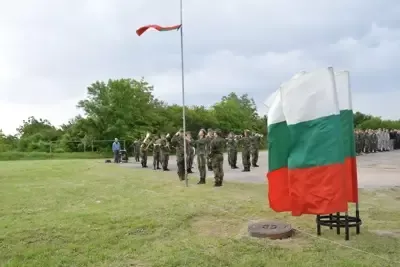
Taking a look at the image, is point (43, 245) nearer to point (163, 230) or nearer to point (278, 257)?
point (163, 230)

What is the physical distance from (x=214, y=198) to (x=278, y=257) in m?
5.74

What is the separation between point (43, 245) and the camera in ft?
24.5

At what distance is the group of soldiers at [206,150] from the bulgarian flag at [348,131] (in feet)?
25.1

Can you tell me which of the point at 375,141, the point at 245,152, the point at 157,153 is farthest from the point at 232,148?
the point at 375,141

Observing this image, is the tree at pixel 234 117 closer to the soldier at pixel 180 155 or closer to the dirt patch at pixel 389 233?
the soldier at pixel 180 155

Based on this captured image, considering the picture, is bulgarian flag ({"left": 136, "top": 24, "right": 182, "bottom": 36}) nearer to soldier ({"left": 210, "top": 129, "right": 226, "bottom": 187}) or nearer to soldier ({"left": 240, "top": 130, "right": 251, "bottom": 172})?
soldier ({"left": 210, "top": 129, "right": 226, "bottom": 187})

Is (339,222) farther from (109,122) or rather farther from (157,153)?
(109,122)

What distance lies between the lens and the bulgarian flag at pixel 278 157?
7.84 metres

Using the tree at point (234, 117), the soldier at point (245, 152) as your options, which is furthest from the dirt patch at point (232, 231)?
the tree at point (234, 117)

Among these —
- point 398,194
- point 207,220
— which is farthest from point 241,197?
point 398,194

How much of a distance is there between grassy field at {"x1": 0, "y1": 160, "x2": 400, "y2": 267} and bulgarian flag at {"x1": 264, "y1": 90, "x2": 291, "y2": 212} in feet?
2.34

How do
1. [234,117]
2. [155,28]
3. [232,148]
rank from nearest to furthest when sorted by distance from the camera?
[155,28] → [232,148] → [234,117]

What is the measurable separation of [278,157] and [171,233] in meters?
2.20

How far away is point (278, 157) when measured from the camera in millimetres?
7879
